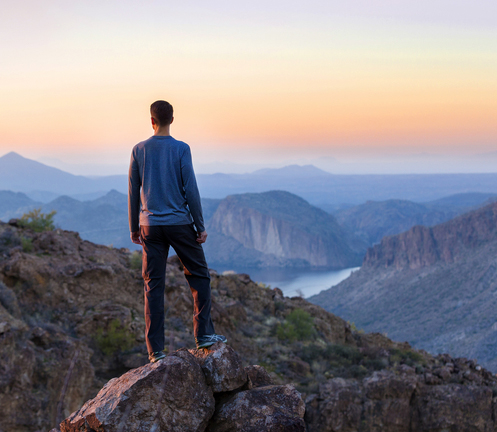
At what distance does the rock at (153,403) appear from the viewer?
152 inches

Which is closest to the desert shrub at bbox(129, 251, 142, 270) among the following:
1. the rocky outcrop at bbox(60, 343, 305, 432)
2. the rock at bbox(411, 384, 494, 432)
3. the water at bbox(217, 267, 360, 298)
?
the rock at bbox(411, 384, 494, 432)

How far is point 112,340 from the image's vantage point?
1120 centimetres

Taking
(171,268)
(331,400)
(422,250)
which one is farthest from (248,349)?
(422,250)

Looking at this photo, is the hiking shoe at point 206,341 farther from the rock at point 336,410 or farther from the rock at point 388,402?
the rock at point 388,402

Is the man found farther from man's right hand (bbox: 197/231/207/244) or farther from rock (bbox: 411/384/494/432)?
rock (bbox: 411/384/494/432)

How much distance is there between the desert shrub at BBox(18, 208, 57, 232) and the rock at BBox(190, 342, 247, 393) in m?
13.0

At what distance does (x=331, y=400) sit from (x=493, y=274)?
89048 millimetres

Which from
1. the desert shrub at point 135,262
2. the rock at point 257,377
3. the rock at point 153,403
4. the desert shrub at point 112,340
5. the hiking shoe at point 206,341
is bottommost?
the desert shrub at point 112,340

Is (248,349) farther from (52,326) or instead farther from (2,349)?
(2,349)

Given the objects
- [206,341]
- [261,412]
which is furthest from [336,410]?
[261,412]

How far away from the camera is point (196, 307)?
16.5 ft

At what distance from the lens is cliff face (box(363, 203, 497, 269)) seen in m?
117

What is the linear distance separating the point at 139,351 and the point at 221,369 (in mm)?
7647

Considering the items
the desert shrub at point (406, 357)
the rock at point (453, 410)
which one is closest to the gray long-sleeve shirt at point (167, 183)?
the rock at point (453, 410)
